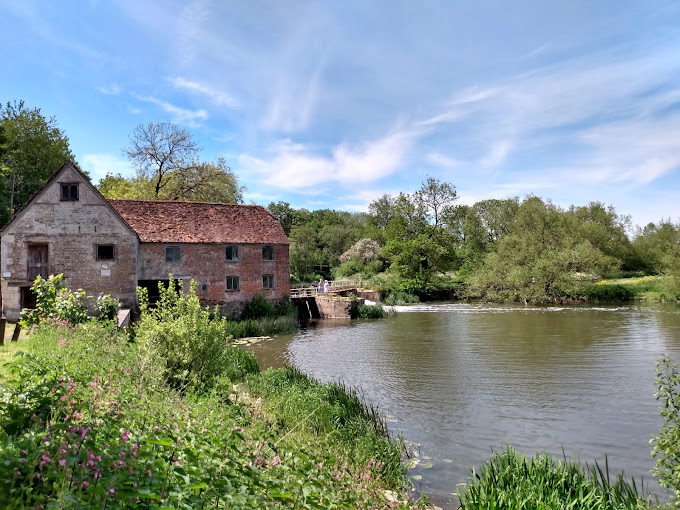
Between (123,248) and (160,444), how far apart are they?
2639cm

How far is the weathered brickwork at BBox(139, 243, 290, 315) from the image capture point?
97.6 ft

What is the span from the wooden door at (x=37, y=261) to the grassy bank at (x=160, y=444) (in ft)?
61.1

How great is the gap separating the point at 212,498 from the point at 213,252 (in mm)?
28192

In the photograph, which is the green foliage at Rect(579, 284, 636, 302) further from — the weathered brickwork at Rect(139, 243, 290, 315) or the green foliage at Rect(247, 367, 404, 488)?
the green foliage at Rect(247, 367, 404, 488)

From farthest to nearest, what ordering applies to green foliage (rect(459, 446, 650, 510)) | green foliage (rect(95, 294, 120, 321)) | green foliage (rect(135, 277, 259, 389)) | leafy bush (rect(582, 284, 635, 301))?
leafy bush (rect(582, 284, 635, 301)), green foliage (rect(95, 294, 120, 321)), green foliage (rect(135, 277, 259, 389)), green foliage (rect(459, 446, 650, 510))

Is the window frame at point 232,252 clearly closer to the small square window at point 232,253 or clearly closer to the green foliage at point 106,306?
the small square window at point 232,253

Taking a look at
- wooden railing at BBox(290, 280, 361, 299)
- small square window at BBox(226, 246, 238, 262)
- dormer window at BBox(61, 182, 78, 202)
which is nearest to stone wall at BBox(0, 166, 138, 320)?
dormer window at BBox(61, 182, 78, 202)

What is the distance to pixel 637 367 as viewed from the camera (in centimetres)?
1753

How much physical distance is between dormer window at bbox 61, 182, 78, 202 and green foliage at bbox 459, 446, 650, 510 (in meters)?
27.0

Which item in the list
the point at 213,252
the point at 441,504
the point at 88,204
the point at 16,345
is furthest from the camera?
the point at 213,252

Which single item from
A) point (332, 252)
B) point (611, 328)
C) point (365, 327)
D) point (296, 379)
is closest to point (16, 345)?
point (296, 379)

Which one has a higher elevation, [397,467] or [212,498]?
[212,498]

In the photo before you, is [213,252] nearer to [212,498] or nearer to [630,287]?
[212,498]

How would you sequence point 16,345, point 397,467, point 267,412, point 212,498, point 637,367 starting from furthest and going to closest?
point 637,367, point 16,345, point 267,412, point 397,467, point 212,498
